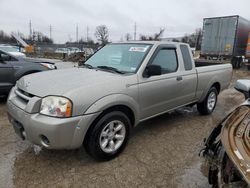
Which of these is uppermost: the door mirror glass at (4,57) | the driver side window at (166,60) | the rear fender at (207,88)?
the driver side window at (166,60)

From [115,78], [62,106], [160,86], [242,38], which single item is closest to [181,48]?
[160,86]

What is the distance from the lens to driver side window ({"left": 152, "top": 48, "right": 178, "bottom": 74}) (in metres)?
4.13

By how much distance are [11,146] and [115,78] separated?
6.67 feet

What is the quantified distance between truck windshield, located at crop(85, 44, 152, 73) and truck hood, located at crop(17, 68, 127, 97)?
33cm

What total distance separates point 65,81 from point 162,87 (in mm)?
1658

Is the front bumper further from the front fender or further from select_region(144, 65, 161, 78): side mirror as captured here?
select_region(144, 65, 161, 78): side mirror

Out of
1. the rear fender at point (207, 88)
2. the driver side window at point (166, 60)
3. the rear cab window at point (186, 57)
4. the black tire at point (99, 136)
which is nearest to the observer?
the black tire at point (99, 136)

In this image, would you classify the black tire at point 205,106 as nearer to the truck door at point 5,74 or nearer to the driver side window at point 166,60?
the driver side window at point 166,60

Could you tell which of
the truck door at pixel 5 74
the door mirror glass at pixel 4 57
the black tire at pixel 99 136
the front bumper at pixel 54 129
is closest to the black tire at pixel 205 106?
the black tire at pixel 99 136

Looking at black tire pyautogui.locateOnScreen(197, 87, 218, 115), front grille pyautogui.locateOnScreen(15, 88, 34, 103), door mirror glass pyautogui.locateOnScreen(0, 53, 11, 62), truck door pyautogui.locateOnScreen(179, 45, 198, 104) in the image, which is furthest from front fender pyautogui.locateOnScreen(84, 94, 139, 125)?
door mirror glass pyautogui.locateOnScreen(0, 53, 11, 62)

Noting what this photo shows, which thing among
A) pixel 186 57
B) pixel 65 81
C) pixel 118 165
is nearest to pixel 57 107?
pixel 65 81

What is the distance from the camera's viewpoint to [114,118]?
3299 mm

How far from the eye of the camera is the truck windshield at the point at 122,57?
3.83 metres

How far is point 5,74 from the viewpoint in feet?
19.6
